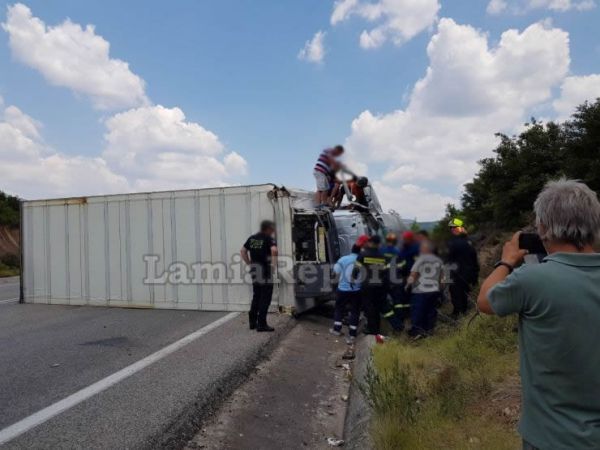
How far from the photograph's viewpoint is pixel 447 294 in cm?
691

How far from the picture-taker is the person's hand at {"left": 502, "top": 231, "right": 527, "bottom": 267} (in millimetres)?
2025

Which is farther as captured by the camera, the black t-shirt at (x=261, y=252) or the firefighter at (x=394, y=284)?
the black t-shirt at (x=261, y=252)

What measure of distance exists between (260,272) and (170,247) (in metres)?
→ 2.77

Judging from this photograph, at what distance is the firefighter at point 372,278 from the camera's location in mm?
6828

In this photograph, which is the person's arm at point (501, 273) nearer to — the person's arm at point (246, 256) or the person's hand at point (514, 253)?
the person's hand at point (514, 253)

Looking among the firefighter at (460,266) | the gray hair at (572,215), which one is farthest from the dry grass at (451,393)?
the gray hair at (572,215)

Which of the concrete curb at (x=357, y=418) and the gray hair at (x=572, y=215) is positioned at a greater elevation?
the gray hair at (x=572, y=215)

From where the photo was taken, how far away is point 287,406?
16.4 ft

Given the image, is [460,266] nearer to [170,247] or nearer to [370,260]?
[370,260]

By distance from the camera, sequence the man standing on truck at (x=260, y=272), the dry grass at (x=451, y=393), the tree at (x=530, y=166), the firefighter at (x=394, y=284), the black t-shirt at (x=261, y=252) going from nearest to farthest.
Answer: the dry grass at (x=451, y=393) < the firefighter at (x=394, y=284) < the man standing on truck at (x=260, y=272) < the black t-shirt at (x=261, y=252) < the tree at (x=530, y=166)

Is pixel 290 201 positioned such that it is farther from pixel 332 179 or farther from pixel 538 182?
pixel 538 182

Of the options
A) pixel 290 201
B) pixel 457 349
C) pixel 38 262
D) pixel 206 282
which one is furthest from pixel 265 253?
pixel 38 262

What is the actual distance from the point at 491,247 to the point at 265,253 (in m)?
4.24

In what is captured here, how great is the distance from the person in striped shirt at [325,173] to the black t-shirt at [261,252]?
5.95ft
